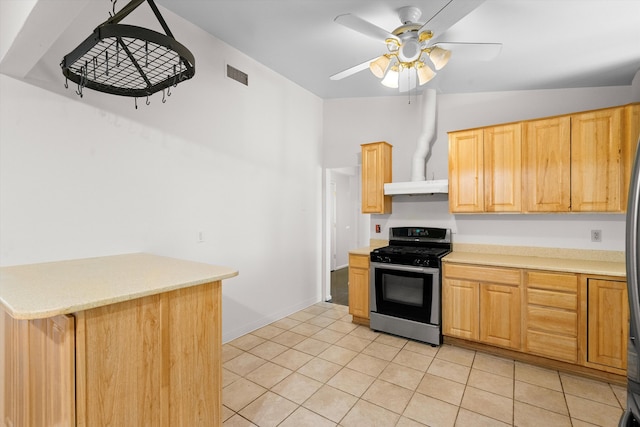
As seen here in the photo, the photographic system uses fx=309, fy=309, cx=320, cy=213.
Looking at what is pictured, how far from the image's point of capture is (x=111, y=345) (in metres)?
1.34

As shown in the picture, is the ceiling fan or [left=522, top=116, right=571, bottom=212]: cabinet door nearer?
the ceiling fan

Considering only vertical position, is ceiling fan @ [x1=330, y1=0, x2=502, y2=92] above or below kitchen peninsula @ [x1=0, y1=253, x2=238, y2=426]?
above

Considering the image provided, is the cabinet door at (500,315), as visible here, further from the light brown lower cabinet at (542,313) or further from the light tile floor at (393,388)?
the light tile floor at (393,388)

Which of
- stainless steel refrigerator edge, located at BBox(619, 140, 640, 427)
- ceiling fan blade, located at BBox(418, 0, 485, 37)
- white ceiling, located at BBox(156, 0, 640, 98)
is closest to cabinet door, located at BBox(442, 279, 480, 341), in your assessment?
white ceiling, located at BBox(156, 0, 640, 98)

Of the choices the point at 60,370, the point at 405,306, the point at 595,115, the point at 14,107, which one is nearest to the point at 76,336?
the point at 60,370

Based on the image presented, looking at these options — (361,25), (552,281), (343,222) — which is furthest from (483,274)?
(343,222)

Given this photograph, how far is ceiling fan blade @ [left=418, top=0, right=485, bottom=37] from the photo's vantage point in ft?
5.45

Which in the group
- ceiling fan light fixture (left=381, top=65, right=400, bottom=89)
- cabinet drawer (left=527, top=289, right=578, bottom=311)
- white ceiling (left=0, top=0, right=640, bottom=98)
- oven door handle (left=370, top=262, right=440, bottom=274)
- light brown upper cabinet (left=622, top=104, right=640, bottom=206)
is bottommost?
cabinet drawer (left=527, top=289, right=578, bottom=311)

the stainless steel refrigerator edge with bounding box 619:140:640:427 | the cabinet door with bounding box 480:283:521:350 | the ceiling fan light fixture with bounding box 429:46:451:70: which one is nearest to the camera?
the stainless steel refrigerator edge with bounding box 619:140:640:427

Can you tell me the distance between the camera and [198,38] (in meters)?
2.88

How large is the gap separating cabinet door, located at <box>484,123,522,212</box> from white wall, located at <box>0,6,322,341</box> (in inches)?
87.6

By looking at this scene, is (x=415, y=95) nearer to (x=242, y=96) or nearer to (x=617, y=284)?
(x=242, y=96)

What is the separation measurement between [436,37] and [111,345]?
2773 millimetres

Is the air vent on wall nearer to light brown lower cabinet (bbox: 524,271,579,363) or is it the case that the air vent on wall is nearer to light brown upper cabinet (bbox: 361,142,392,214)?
light brown upper cabinet (bbox: 361,142,392,214)
